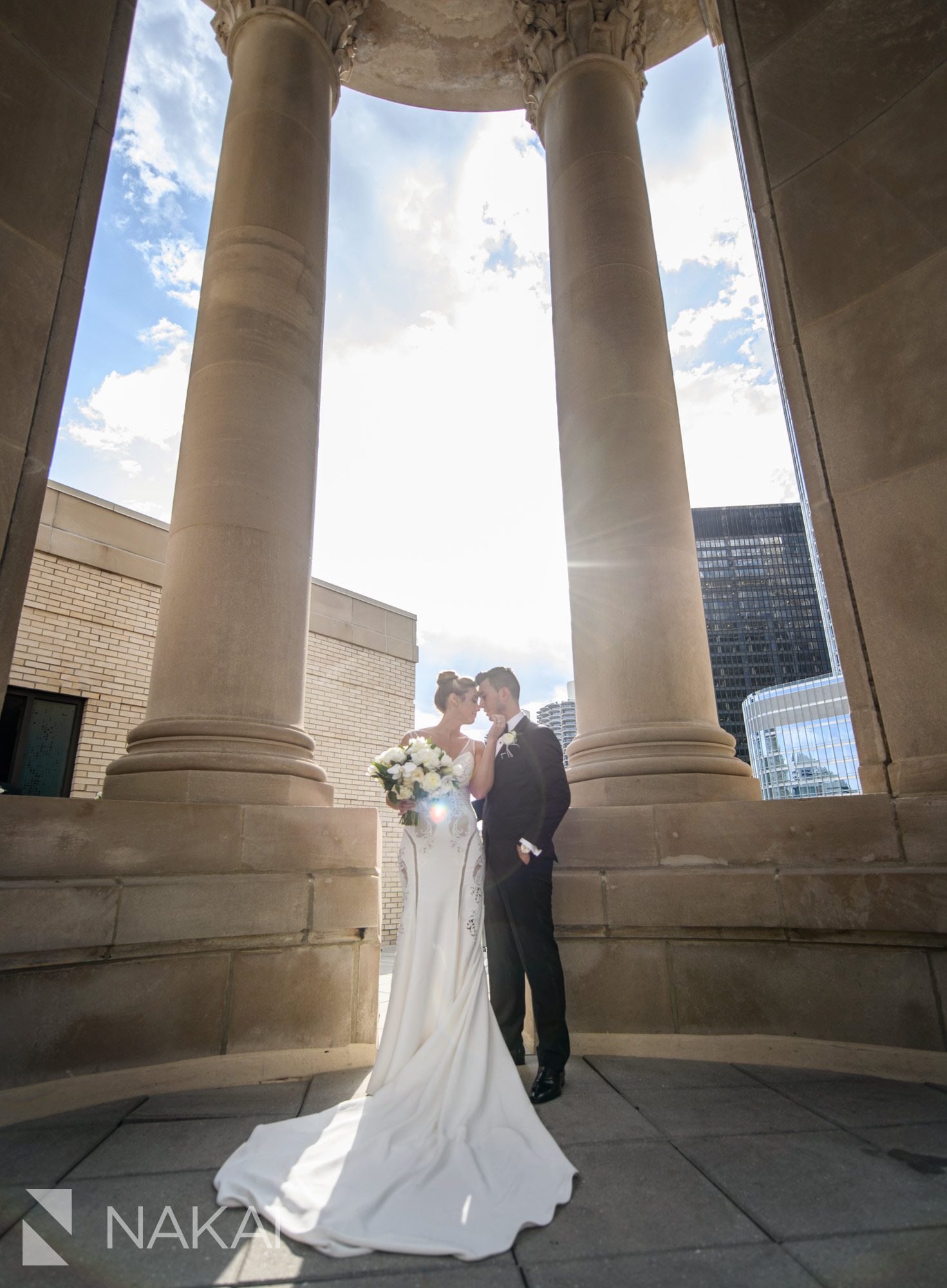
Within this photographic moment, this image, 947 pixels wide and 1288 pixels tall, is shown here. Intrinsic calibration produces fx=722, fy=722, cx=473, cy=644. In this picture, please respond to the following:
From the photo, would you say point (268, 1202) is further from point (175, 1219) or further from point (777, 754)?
point (777, 754)

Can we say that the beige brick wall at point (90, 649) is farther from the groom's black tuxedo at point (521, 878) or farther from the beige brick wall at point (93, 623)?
the groom's black tuxedo at point (521, 878)

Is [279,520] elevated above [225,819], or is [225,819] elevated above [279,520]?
[279,520]

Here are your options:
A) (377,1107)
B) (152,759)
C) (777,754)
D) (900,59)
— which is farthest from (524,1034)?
(777,754)

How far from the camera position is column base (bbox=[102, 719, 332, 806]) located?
269 inches

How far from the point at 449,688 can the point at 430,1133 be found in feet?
12.1

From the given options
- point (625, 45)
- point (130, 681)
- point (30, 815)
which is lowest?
point (30, 815)

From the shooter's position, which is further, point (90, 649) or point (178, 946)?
point (90, 649)

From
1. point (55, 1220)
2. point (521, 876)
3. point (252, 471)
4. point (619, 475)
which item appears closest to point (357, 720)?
point (252, 471)

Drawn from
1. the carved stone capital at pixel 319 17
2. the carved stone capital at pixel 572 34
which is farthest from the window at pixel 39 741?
the carved stone capital at pixel 572 34

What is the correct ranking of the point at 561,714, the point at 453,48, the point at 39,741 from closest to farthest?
the point at 39,741
the point at 453,48
the point at 561,714

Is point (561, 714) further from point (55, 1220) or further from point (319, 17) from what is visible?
point (55, 1220)

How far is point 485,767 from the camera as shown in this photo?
6379 mm

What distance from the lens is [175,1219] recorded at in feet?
11.3

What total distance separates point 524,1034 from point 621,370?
7519 mm
